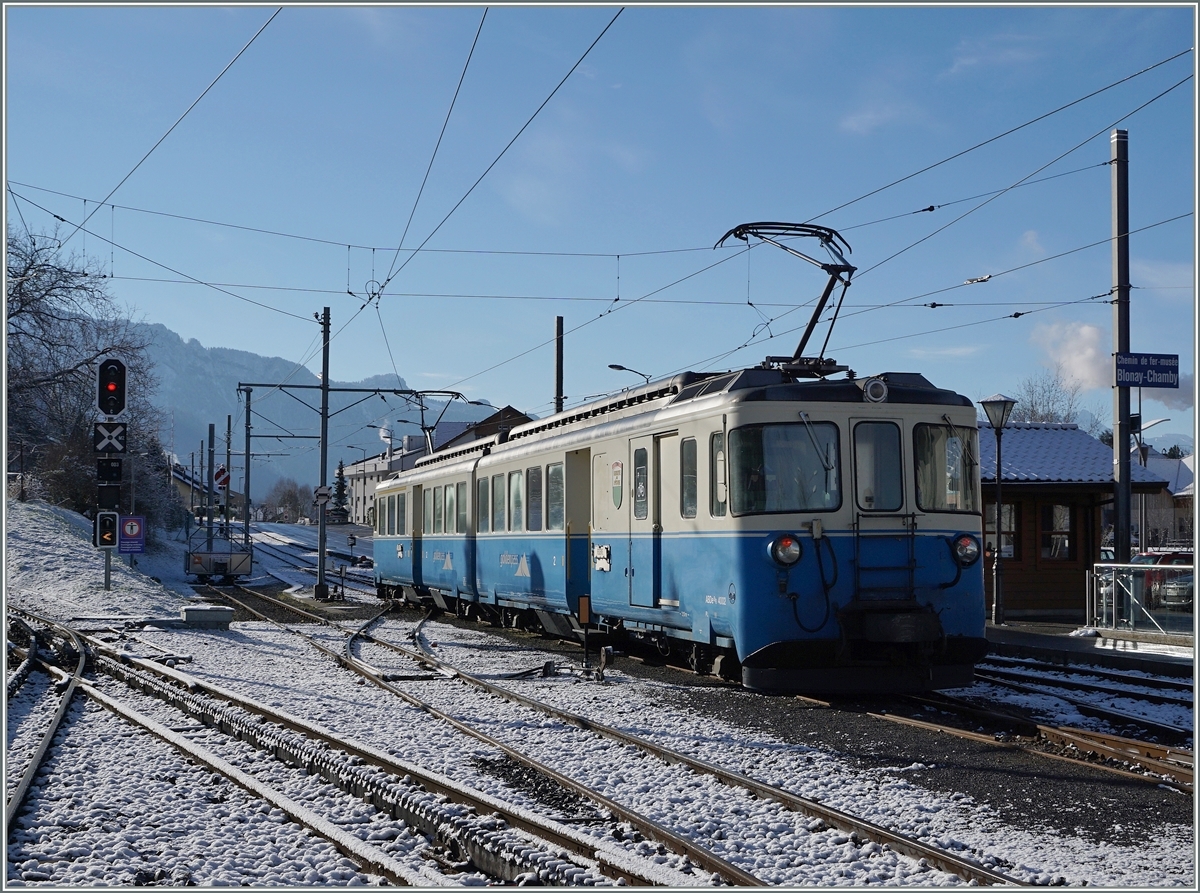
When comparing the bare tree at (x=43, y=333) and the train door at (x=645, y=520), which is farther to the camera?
the bare tree at (x=43, y=333)

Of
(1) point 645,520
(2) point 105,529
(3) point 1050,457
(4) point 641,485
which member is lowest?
(2) point 105,529

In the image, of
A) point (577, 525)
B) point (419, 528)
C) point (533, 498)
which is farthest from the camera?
point (419, 528)

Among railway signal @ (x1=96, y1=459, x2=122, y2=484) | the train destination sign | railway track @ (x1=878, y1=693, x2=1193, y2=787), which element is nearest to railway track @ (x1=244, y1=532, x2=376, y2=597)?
railway signal @ (x1=96, y1=459, x2=122, y2=484)

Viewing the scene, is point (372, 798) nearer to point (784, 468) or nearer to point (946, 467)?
point (784, 468)

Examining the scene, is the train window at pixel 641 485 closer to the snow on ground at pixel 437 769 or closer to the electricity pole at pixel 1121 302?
the snow on ground at pixel 437 769

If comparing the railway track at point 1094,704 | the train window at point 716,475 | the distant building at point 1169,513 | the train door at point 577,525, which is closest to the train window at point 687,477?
the train window at point 716,475

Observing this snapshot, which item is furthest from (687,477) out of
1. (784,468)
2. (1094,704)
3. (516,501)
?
(516,501)

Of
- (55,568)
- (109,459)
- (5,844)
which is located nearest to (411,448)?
(55,568)

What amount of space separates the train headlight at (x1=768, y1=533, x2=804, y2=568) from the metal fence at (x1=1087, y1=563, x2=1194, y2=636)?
6.87 m

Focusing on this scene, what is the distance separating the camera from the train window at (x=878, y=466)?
35.3ft

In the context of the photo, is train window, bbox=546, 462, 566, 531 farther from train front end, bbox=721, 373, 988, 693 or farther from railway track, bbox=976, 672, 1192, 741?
railway track, bbox=976, 672, 1192, 741

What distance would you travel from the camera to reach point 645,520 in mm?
12648

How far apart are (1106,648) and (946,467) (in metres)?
6.22

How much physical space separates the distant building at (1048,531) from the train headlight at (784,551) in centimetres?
1180
